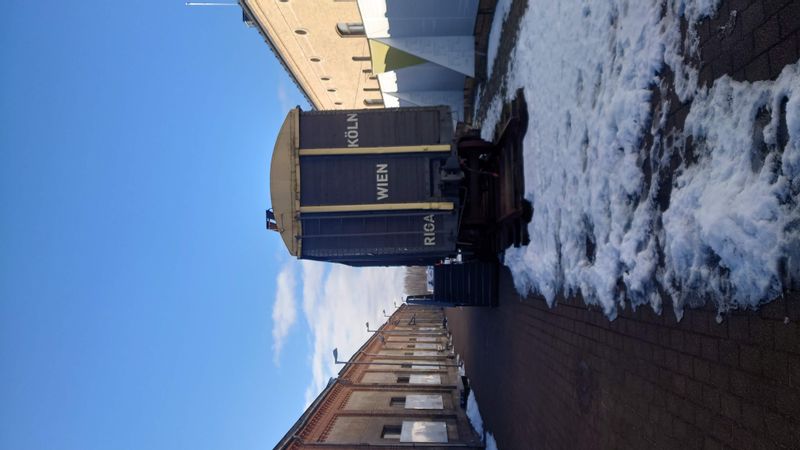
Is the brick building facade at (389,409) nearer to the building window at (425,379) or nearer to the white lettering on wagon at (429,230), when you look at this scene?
the building window at (425,379)

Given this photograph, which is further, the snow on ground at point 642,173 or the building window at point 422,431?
the building window at point 422,431

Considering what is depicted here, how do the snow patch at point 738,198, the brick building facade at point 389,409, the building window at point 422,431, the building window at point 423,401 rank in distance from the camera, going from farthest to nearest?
the building window at point 423,401, the building window at point 422,431, the brick building facade at point 389,409, the snow patch at point 738,198

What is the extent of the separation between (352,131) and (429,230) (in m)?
2.37

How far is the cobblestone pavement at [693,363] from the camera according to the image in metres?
2.83

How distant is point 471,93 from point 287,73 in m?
9.56

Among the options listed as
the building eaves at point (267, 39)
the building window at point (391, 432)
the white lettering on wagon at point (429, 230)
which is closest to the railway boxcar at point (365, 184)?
the white lettering on wagon at point (429, 230)

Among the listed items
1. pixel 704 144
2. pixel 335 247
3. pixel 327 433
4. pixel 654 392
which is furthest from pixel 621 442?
pixel 327 433

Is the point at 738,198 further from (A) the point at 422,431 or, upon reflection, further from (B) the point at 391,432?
(B) the point at 391,432

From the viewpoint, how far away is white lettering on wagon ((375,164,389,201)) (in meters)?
8.89

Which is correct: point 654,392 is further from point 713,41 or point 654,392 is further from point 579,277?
point 713,41

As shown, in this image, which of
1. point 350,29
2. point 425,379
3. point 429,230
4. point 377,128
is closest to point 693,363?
point 429,230

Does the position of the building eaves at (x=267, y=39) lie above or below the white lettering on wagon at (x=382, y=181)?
above

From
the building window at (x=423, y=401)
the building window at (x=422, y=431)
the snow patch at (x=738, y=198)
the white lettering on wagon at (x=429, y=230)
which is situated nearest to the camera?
the snow patch at (x=738, y=198)

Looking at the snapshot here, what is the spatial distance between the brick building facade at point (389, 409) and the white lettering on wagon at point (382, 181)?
7.63 meters
